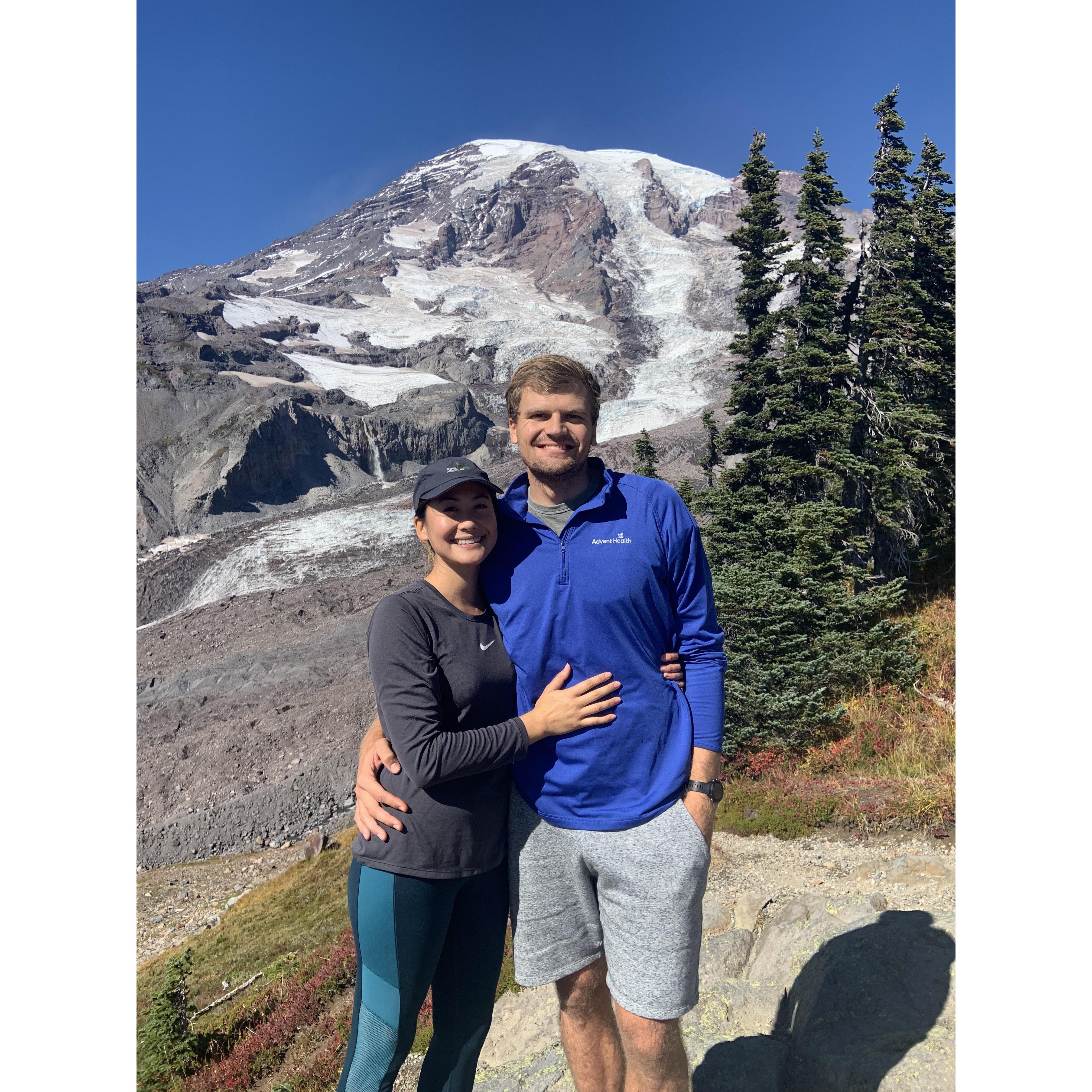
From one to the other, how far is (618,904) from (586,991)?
0.46 metres

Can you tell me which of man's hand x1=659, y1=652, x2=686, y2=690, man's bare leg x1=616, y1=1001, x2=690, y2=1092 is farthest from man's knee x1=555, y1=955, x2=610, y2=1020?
man's hand x1=659, y1=652, x2=686, y2=690

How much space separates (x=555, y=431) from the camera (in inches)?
102

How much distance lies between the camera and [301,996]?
302 inches

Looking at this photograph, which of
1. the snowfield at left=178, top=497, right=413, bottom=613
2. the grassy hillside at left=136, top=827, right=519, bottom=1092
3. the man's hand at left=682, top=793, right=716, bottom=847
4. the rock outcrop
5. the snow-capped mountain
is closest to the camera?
the man's hand at left=682, top=793, right=716, bottom=847

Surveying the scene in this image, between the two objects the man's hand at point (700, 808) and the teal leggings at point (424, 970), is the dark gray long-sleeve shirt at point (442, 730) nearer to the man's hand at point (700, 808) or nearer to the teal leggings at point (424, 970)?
the teal leggings at point (424, 970)

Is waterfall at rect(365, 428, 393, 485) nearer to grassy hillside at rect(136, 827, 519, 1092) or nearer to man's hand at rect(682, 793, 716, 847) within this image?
grassy hillside at rect(136, 827, 519, 1092)

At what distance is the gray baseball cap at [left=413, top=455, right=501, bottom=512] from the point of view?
2484mm

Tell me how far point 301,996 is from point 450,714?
7159mm

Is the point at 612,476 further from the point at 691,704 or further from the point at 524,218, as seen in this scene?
the point at 524,218

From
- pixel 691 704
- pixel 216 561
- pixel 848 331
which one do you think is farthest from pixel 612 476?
pixel 216 561

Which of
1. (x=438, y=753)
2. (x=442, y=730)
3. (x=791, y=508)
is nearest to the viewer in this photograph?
(x=438, y=753)

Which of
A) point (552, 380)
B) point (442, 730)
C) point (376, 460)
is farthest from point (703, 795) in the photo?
point (376, 460)

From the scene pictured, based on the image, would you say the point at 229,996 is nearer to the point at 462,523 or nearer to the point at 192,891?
the point at 192,891

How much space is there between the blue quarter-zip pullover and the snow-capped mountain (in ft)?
95.6
